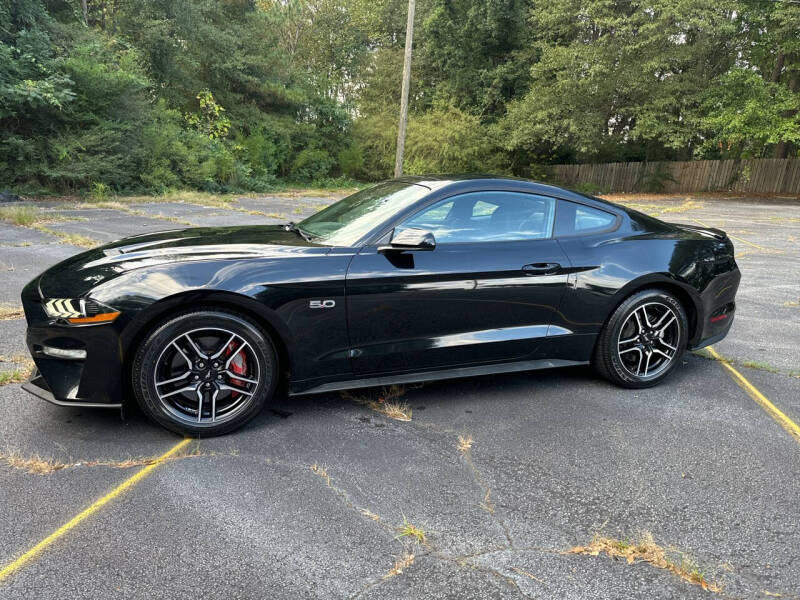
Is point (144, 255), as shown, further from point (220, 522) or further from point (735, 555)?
point (735, 555)

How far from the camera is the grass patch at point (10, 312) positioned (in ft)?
16.5

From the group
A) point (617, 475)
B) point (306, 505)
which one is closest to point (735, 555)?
point (617, 475)

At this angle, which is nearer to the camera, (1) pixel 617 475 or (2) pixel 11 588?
(2) pixel 11 588

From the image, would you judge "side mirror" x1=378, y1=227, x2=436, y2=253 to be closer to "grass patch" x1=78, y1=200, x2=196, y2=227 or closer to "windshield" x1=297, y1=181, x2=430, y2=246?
"windshield" x1=297, y1=181, x2=430, y2=246

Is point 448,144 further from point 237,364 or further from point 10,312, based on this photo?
point 237,364

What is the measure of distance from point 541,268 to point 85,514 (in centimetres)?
281

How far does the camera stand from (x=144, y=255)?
324cm

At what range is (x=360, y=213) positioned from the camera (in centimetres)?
379

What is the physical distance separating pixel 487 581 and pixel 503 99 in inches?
1333

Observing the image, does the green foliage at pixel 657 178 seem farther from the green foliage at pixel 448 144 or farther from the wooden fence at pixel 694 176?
the green foliage at pixel 448 144

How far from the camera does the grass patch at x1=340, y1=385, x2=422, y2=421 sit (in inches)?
137

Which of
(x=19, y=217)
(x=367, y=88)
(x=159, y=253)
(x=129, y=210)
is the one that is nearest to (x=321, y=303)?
(x=159, y=253)

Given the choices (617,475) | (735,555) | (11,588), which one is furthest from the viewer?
(617,475)

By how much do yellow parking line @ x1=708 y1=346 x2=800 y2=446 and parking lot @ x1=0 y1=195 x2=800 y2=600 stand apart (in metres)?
0.03
